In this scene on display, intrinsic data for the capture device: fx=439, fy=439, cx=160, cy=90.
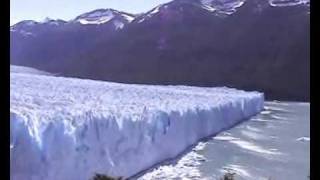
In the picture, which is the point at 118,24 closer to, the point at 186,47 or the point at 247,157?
the point at 186,47

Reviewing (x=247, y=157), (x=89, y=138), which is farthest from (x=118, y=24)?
(x=89, y=138)

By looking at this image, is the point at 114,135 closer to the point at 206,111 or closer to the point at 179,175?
the point at 179,175

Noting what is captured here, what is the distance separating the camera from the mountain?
11.4 m

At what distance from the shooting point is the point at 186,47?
14.5 metres

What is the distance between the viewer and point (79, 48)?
14586mm

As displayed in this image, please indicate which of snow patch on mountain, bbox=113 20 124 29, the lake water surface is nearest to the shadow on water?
the lake water surface

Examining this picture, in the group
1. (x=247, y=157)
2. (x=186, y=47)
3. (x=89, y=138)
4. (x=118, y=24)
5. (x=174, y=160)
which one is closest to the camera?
(x=89, y=138)

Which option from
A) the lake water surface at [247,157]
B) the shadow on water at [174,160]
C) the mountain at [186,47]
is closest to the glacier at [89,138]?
the shadow on water at [174,160]

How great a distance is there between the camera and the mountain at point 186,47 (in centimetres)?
1138

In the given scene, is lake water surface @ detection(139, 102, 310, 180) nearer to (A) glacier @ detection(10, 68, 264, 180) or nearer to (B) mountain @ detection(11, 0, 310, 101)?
(A) glacier @ detection(10, 68, 264, 180)

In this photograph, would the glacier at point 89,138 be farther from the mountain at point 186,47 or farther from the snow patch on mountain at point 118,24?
the snow patch on mountain at point 118,24

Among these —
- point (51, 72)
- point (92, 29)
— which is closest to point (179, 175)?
point (51, 72)

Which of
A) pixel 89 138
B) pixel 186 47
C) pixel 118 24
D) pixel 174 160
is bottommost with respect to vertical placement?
pixel 174 160

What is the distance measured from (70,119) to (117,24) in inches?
525
